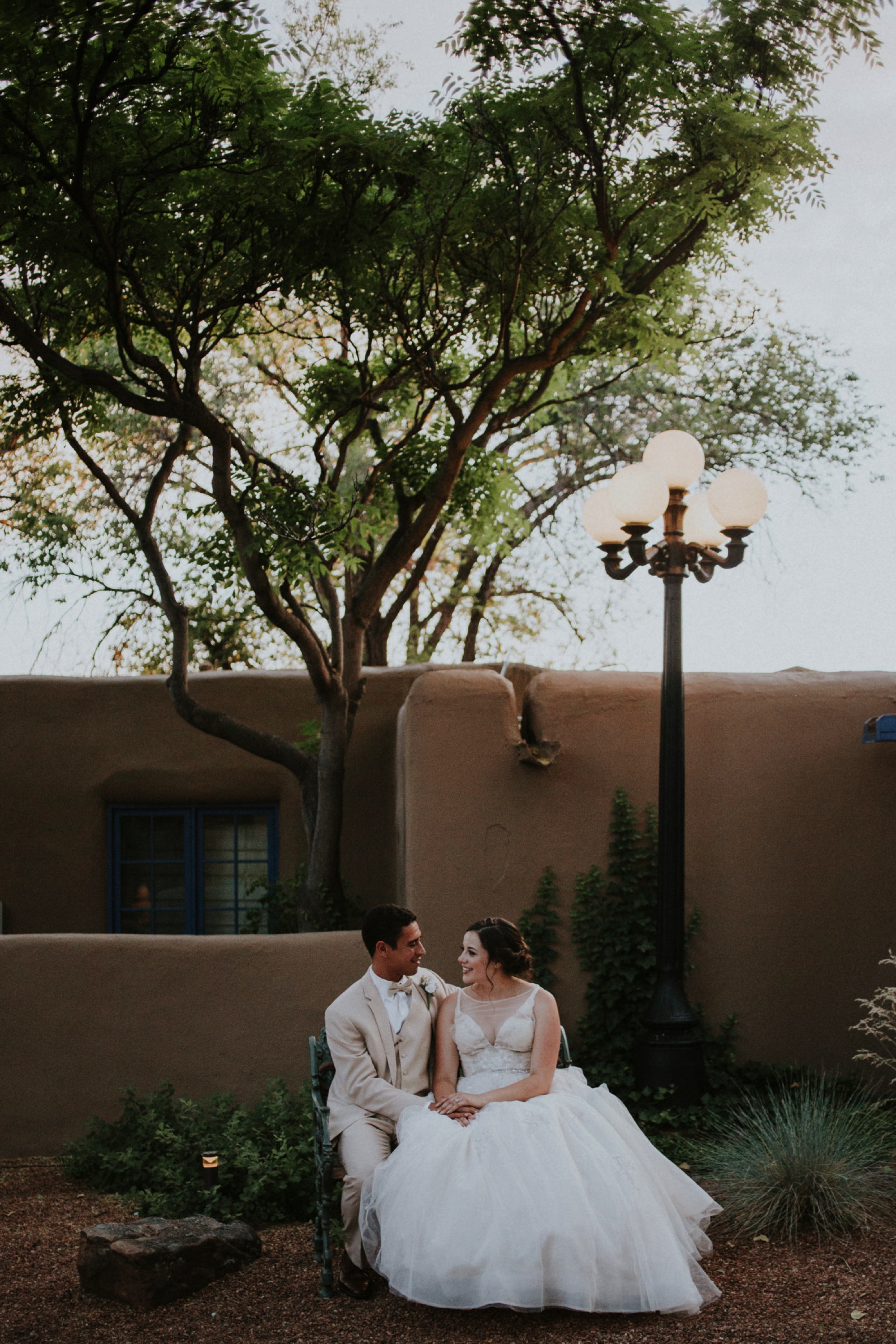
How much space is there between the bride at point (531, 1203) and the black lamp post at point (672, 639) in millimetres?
1755

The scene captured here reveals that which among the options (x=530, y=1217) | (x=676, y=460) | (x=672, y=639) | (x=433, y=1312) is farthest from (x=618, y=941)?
(x=530, y=1217)

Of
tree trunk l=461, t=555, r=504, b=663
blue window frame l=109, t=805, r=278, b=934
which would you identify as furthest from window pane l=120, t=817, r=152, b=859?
tree trunk l=461, t=555, r=504, b=663

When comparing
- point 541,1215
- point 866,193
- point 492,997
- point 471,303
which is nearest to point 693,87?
point 471,303

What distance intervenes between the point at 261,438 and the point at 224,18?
10576 millimetres

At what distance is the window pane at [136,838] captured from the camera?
34.1 feet

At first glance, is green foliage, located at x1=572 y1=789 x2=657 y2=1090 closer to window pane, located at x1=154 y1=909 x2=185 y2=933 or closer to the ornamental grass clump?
the ornamental grass clump

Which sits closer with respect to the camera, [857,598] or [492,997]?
[492,997]

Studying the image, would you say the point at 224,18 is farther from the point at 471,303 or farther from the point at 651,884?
the point at 651,884

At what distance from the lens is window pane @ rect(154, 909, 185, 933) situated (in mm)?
10383

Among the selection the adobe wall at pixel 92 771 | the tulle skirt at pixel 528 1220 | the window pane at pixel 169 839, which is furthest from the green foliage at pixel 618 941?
the window pane at pixel 169 839

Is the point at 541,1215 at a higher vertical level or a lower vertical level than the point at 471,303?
lower

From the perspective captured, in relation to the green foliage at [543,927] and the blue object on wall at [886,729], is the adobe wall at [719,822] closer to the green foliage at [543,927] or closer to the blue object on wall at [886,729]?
the green foliage at [543,927]

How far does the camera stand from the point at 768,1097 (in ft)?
22.5

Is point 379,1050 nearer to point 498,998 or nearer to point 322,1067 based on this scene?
point 322,1067
